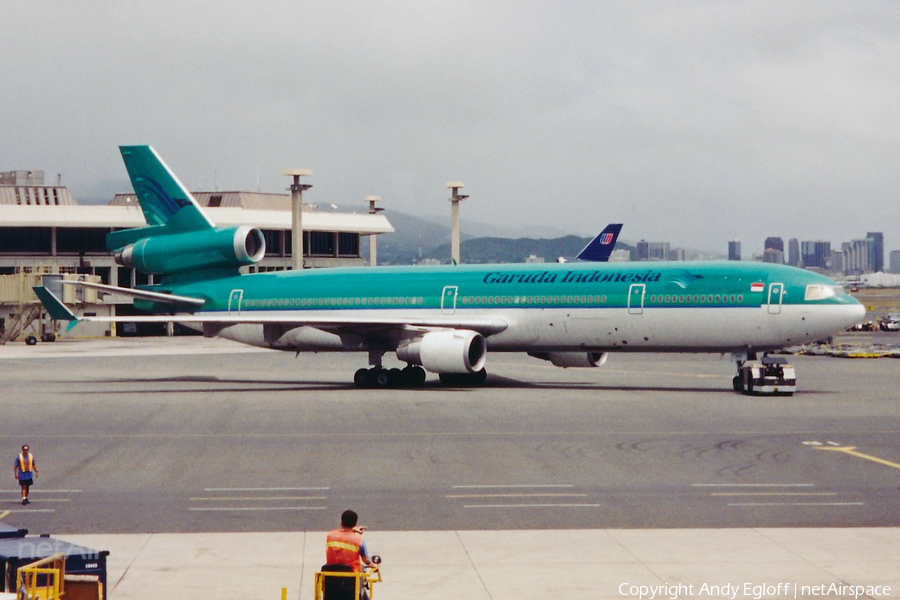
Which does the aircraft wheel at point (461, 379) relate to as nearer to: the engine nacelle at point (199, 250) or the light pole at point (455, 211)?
the engine nacelle at point (199, 250)

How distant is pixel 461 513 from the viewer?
18906 millimetres

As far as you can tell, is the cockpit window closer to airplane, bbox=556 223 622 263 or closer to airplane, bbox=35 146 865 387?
airplane, bbox=35 146 865 387

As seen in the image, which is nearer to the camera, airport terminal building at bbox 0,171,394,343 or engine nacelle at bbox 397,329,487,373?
engine nacelle at bbox 397,329,487,373

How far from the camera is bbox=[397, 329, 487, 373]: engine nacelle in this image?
41.2 m

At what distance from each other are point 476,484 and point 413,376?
24.0 metres

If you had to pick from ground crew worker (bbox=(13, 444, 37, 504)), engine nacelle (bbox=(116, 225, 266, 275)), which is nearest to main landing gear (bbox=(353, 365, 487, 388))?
engine nacelle (bbox=(116, 225, 266, 275))

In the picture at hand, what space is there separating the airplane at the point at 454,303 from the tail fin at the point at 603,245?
122 feet

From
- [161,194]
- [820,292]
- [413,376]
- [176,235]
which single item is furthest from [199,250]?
[820,292]

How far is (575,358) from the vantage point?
1833 inches

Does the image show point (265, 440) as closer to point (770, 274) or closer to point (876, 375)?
point (770, 274)

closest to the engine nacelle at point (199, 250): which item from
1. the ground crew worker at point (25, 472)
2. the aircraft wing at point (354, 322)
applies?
the aircraft wing at point (354, 322)

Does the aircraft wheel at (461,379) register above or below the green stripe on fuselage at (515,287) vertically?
below

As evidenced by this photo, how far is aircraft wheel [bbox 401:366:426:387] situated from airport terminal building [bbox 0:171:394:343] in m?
49.1

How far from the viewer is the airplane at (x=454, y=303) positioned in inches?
1571
